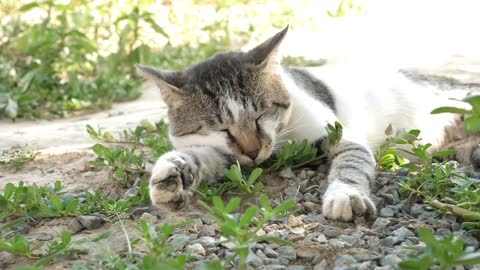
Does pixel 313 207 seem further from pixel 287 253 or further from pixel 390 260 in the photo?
pixel 390 260

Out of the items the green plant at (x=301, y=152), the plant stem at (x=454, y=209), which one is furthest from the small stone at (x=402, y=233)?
the green plant at (x=301, y=152)

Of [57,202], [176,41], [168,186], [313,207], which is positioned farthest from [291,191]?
[176,41]

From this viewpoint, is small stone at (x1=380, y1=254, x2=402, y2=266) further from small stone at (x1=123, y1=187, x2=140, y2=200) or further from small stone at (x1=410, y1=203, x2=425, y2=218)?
small stone at (x1=123, y1=187, x2=140, y2=200)

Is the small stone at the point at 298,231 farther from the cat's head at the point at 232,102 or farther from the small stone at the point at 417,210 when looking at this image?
the cat's head at the point at 232,102

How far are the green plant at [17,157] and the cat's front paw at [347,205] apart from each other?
6.84ft

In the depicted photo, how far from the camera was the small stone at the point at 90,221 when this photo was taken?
7.96 feet

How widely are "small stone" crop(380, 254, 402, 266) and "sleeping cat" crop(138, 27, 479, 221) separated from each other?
44cm

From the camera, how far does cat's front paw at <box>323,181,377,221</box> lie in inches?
90.6

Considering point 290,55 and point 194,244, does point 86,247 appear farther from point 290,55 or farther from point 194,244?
point 290,55

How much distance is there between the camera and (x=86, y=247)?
2195 mm

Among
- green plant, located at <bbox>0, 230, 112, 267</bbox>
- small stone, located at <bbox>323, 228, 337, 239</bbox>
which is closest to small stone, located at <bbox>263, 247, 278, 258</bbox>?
small stone, located at <bbox>323, 228, 337, 239</bbox>

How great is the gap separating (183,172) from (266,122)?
0.63m

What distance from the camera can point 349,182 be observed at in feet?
8.51

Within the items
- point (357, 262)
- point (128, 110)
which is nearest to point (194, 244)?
point (357, 262)
